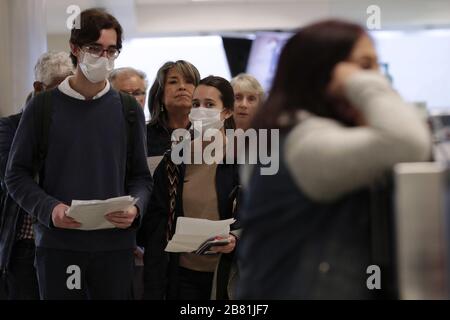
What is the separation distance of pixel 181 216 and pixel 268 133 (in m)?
1.41

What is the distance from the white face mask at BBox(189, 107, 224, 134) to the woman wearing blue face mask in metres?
0.11

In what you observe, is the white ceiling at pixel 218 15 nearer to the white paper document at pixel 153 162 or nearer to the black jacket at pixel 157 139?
the black jacket at pixel 157 139

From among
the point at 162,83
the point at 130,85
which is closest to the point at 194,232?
the point at 162,83

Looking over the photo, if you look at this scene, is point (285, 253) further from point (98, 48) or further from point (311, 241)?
point (98, 48)

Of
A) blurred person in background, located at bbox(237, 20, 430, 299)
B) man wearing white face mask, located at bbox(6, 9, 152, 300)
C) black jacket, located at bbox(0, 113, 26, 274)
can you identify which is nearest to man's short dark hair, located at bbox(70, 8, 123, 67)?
man wearing white face mask, located at bbox(6, 9, 152, 300)

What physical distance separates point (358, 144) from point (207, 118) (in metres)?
1.87

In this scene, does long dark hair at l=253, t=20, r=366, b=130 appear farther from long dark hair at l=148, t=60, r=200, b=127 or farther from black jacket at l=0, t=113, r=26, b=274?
long dark hair at l=148, t=60, r=200, b=127

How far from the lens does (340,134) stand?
1133 mm

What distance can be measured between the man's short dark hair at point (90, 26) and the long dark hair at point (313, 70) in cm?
138

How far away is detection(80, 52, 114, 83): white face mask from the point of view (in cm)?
244

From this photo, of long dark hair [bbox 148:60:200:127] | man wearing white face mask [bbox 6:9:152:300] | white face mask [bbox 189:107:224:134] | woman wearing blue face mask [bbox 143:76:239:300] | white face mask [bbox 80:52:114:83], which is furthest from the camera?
long dark hair [bbox 148:60:200:127]

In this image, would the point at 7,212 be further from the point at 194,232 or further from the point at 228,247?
the point at 228,247

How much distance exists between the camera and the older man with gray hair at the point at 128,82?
369 cm

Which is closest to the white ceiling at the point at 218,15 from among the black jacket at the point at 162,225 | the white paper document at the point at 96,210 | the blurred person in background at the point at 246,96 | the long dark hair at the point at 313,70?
the blurred person in background at the point at 246,96
